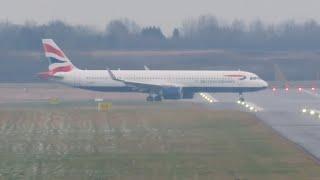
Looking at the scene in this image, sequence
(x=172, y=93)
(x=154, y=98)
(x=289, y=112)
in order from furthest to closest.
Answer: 1. (x=172, y=93)
2. (x=154, y=98)
3. (x=289, y=112)

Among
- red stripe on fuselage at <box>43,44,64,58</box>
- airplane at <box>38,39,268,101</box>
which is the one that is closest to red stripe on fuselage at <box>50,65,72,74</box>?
airplane at <box>38,39,268,101</box>

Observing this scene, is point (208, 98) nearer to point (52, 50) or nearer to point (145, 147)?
point (52, 50)

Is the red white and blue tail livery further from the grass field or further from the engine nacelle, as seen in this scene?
the grass field

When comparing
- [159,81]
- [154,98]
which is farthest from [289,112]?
[159,81]

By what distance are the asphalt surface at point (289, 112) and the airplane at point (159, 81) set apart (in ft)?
4.44

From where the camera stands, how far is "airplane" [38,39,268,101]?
91.1 metres

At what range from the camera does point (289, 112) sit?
72.6 metres

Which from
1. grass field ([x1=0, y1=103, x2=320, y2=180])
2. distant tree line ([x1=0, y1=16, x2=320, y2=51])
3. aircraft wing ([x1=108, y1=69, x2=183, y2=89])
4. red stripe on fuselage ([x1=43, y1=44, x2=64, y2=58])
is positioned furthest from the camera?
distant tree line ([x1=0, y1=16, x2=320, y2=51])

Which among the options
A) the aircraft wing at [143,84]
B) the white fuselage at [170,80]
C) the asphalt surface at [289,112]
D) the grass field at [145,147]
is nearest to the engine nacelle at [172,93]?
the aircraft wing at [143,84]

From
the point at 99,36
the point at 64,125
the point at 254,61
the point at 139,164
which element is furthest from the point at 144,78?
the point at 99,36

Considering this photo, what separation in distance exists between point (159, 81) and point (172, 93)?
7.14 feet

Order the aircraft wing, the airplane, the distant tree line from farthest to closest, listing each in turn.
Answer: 1. the distant tree line
2. the airplane
3. the aircraft wing

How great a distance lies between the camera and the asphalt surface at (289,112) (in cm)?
5175

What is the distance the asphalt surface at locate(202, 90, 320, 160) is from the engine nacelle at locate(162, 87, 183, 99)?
352 centimetres
